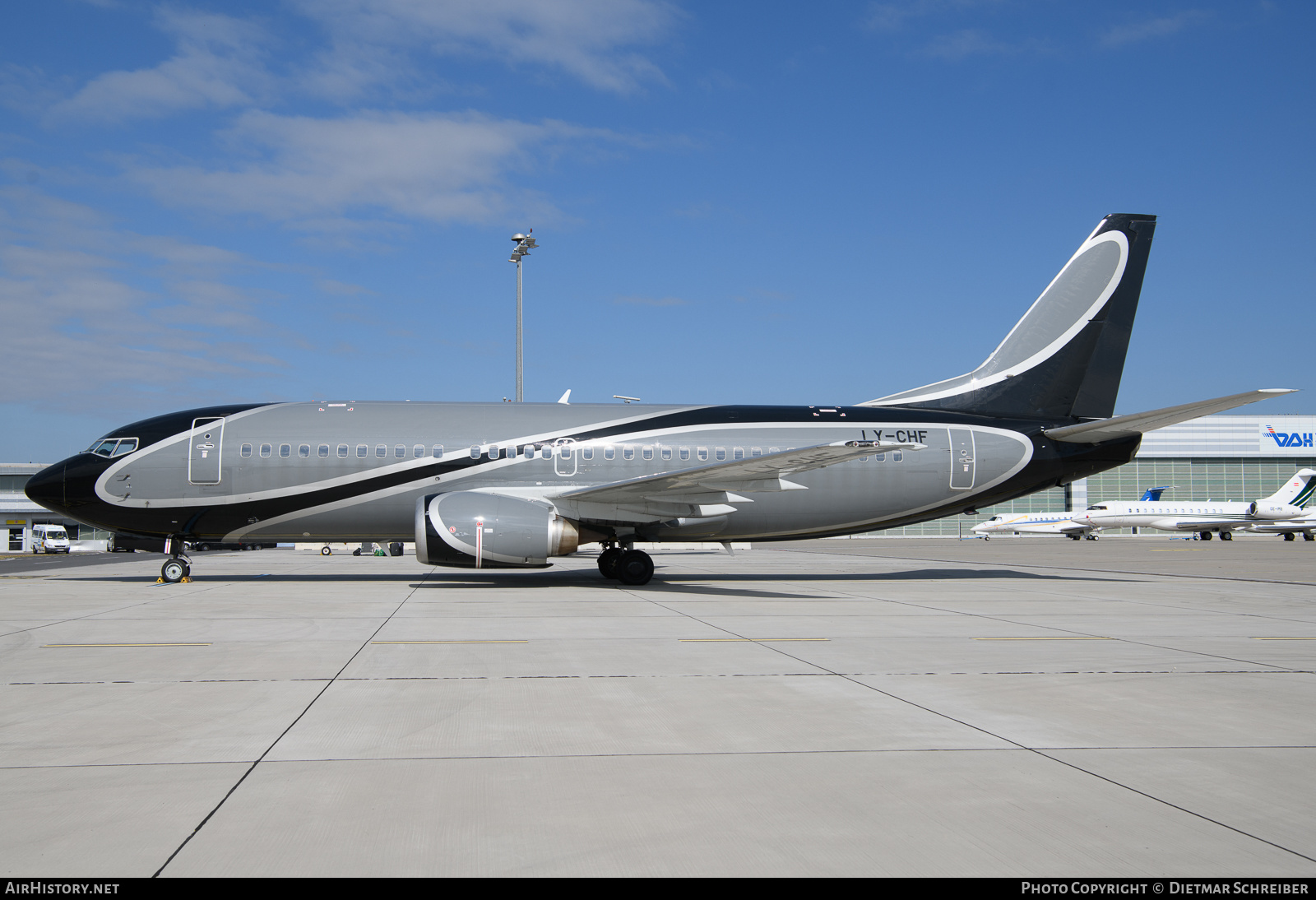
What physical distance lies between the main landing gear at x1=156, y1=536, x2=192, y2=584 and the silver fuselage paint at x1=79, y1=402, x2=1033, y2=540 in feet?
1.51

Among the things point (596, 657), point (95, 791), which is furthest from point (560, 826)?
point (596, 657)

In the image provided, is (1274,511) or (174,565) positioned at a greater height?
(1274,511)

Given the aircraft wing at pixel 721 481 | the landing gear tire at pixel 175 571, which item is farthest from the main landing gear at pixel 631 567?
the landing gear tire at pixel 175 571

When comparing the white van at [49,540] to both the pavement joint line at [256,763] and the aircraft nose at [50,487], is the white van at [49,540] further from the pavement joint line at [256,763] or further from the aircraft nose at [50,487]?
the pavement joint line at [256,763]

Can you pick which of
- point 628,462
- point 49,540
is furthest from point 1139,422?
point 49,540

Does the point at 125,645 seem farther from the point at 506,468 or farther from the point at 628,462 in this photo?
the point at 628,462

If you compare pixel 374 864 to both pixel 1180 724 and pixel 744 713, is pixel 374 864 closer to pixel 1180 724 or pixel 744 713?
pixel 744 713

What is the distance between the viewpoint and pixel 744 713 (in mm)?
6430

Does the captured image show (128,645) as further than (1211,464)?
No

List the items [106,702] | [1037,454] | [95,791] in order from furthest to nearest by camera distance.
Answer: [1037,454]
[106,702]
[95,791]

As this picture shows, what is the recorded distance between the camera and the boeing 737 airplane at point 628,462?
58.5 ft

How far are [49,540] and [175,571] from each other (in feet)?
179

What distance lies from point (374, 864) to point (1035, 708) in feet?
16.4

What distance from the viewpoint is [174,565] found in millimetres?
18938
